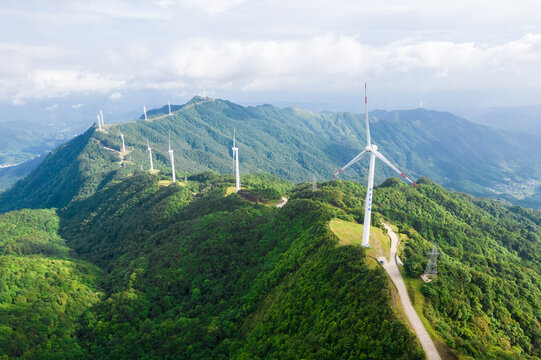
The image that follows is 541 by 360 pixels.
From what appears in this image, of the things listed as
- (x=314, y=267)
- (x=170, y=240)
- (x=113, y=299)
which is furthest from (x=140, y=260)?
(x=314, y=267)

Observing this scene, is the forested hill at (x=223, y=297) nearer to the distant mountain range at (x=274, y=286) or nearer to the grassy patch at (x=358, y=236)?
the distant mountain range at (x=274, y=286)

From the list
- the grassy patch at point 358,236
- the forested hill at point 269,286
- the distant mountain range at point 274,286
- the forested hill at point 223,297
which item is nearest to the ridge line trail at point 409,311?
the distant mountain range at point 274,286

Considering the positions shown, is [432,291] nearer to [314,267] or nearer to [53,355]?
[314,267]

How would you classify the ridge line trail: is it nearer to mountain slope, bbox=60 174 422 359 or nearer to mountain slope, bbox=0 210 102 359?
mountain slope, bbox=60 174 422 359

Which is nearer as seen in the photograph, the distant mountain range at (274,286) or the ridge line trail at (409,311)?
the ridge line trail at (409,311)

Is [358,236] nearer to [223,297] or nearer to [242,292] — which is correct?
[242,292]

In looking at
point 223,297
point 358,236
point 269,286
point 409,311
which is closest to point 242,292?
point 223,297

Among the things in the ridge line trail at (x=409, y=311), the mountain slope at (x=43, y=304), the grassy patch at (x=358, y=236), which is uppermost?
the grassy patch at (x=358, y=236)

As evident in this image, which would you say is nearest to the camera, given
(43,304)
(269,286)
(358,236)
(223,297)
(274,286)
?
(358,236)
